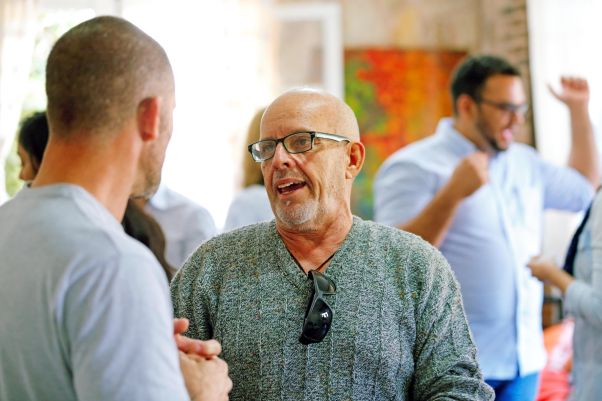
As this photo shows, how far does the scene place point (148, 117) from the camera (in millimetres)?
1328

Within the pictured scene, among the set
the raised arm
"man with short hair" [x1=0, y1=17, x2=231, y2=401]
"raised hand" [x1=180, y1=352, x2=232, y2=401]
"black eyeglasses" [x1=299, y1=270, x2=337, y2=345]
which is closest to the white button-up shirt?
the raised arm

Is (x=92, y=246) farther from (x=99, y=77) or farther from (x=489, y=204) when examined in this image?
(x=489, y=204)

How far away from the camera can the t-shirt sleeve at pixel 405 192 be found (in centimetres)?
318

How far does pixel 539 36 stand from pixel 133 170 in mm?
5409

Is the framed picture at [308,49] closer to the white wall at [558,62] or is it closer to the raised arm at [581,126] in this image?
the white wall at [558,62]

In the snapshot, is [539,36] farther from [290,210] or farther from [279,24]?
[290,210]

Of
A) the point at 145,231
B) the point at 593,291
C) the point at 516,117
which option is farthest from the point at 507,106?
the point at 145,231

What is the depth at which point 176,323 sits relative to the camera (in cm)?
154

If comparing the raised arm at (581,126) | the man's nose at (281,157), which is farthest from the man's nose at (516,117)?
the man's nose at (281,157)

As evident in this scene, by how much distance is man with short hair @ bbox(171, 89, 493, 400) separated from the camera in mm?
1934

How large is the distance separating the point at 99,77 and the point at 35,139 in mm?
1580

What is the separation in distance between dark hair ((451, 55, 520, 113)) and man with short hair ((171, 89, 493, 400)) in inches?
53.6

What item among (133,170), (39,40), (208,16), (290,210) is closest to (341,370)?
(290,210)

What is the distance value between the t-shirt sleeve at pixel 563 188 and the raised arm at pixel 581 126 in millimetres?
151
